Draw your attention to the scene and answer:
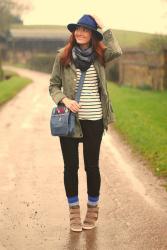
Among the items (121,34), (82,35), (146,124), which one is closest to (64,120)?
(82,35)

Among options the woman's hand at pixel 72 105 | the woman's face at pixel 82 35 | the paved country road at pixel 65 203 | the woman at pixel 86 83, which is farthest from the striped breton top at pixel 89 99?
the paved country road at pixel 65 203

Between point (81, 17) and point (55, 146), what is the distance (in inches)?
222

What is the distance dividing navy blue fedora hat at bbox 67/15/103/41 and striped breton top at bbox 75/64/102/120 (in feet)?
1.00

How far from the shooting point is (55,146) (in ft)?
35.9

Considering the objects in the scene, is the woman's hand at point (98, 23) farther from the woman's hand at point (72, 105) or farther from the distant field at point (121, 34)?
the distant field at point (121, 34)

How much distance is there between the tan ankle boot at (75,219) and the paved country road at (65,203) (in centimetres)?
6

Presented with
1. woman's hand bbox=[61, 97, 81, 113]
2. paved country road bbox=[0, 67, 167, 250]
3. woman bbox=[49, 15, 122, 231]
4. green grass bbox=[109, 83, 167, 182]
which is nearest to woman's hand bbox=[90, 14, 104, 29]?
woman bbox=[49, 15, 122, 231]

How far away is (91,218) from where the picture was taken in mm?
5797

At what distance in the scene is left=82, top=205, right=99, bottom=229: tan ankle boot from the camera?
5.75 metres

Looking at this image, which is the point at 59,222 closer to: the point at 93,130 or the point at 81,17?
the point at 93,130

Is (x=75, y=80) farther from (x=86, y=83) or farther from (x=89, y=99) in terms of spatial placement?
(x=89, y=99)

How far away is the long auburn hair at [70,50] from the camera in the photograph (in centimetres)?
545

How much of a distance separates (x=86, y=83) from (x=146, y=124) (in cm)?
826

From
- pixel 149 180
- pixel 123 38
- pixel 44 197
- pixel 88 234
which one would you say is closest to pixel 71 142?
pixel 88 234
